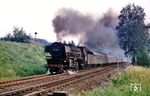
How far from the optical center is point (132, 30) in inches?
2613

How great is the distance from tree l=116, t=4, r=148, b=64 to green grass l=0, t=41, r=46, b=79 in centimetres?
2387

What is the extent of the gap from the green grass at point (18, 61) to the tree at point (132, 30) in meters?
23.9

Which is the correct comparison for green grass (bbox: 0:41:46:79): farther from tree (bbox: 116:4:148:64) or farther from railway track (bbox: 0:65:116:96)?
tree (bbox: 116:4:148:64)

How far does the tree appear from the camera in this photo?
211ft

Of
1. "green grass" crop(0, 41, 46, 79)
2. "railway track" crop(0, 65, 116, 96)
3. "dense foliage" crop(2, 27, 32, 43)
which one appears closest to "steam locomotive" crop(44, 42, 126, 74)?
"green grass" crop(0, 41, 46, 79)

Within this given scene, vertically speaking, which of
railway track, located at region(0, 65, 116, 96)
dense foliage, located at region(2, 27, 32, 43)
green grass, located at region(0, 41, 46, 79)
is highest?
dense foliage, located at region(2, 27, 32, 43)

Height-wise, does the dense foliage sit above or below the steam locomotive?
above

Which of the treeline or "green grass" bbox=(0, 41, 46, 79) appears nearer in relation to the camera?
"green grass" bbox=(0, 41, 46, 79)

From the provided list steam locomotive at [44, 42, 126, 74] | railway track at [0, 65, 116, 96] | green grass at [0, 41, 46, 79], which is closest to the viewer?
railway track at [0, 65, 116, 96]

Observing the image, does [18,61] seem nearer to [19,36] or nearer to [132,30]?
[19,36]

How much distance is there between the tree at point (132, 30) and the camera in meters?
64.2

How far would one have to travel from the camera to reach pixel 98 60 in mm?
49594

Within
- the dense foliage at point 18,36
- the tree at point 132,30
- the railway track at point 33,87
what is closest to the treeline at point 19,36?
the dense foliage at point 18,36

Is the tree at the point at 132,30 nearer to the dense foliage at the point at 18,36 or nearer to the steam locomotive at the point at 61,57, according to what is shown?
the dense foliage at the point at 18,36
